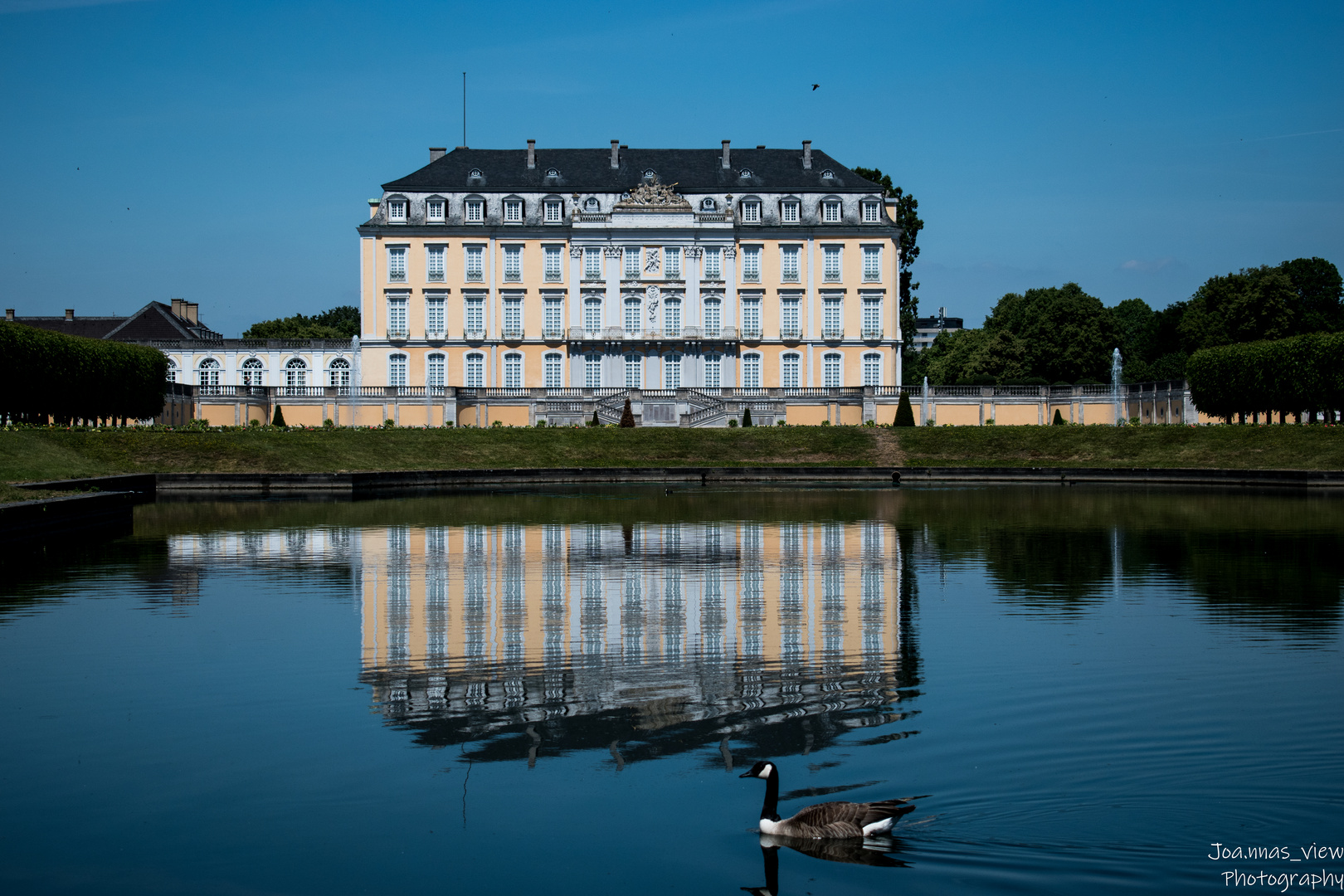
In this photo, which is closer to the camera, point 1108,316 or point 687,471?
point 687,471

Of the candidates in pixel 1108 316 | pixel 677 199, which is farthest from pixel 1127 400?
pixel 677 199

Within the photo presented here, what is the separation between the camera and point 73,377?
5041 cm

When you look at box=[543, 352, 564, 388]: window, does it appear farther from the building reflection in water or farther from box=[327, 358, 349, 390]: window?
the building reflection in water

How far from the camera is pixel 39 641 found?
12625 millimetres

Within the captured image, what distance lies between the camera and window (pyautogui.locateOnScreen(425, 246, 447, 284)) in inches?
2844

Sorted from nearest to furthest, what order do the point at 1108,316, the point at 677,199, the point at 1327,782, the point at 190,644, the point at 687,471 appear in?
the point at 1327,782 → the point at 190,644 → the point at 687,471 → the point at 677,199 → the point at 1108,316

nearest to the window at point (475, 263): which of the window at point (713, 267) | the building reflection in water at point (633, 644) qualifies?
the window at point (713, 267)

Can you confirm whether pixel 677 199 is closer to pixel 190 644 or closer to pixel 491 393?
pixel 491 393

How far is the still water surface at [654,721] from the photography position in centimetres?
681

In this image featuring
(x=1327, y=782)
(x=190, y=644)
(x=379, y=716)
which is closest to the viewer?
(x=1327, y=782)

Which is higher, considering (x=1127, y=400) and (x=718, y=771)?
(x=1127, y=400)

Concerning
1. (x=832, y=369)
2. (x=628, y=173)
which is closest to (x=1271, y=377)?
(x=832, y=369)

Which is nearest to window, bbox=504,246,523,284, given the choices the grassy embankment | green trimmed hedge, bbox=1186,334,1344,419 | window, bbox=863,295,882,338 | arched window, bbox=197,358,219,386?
arched window, bbox=197,358,219,386

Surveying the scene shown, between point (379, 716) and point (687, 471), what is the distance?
114 ft
